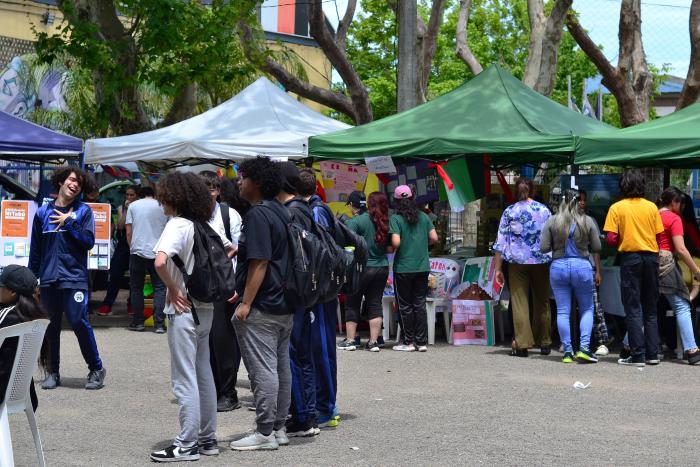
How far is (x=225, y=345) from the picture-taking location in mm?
7941

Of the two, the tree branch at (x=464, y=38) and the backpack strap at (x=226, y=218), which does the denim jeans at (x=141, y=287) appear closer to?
the backpack strap at (x=226, y=218)

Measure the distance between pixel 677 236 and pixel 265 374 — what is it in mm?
5619

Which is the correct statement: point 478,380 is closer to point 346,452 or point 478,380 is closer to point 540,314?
point 540,314

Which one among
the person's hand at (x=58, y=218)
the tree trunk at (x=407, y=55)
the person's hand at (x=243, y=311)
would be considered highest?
the tree trunk at (x=407, y=55)

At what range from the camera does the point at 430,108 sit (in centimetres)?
1284

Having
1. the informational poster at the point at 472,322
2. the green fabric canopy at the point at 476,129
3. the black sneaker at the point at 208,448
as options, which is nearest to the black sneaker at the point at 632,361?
the informational poster at the point at 472,322

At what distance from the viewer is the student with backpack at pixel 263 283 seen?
624 centimetres

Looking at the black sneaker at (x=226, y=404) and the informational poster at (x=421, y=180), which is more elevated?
the informational poster at (x=421, y=180)

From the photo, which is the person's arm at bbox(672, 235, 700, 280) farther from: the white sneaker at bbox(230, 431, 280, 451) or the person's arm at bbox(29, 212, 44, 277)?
the person's arm at bbox(29, 212, 44, 277)

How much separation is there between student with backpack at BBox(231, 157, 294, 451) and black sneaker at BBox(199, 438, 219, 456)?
0.96 ft

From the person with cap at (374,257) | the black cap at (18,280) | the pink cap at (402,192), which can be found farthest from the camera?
the pink cap at (402,192)

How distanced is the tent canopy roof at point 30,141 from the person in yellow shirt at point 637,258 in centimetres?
650

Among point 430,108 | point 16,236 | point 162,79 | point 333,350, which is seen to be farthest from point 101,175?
point 333,350

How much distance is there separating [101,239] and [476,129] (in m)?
4.77
